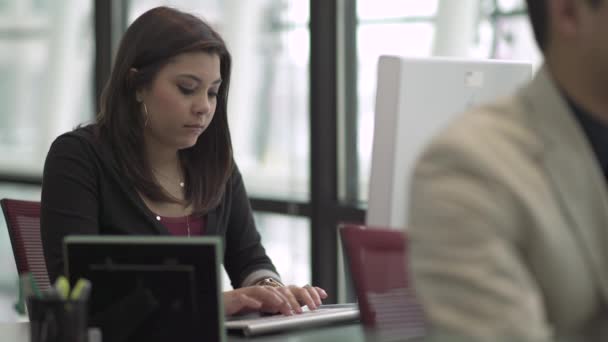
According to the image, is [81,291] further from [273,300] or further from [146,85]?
[146,85]

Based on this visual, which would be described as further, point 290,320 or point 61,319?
point 290,320

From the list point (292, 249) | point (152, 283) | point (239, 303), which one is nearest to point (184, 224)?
point (239, 303)

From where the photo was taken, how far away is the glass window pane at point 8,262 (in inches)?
216

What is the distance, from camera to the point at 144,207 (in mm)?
2352

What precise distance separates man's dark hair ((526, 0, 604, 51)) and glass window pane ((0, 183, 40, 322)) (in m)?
4.69

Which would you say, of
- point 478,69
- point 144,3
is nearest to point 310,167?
A: point 144,3

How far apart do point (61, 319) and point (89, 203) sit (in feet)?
2.83

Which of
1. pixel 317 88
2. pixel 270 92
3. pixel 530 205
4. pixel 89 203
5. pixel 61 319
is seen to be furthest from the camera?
pixel 270 92

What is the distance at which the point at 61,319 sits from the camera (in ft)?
4.70

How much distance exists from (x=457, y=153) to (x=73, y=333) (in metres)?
0.78

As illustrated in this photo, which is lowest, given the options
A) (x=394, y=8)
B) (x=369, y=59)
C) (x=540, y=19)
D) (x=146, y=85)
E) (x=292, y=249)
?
(x=292, y=249)

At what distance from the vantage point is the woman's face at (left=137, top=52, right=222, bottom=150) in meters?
2.34

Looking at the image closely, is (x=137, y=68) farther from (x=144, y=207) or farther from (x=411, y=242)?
(x=411, y=242)

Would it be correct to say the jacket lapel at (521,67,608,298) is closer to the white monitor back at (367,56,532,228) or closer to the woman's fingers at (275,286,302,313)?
the white monitor back at (367,56,532,228)
